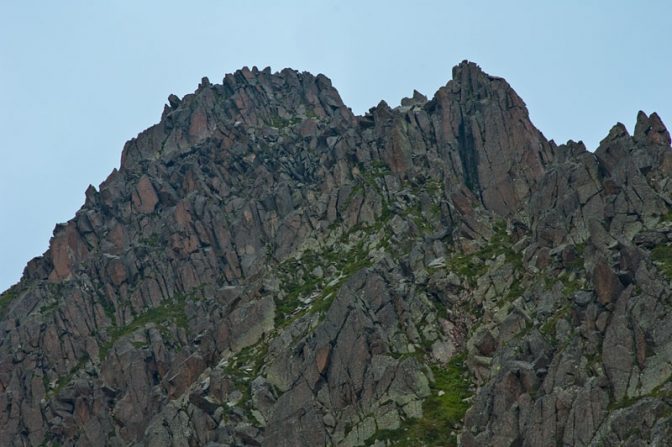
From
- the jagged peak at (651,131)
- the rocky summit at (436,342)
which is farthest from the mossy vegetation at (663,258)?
the jagged peak at (651,131)

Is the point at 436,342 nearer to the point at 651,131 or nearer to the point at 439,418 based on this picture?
the point at 439,418

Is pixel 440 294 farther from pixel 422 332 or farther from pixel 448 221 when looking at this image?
pixel 448 221

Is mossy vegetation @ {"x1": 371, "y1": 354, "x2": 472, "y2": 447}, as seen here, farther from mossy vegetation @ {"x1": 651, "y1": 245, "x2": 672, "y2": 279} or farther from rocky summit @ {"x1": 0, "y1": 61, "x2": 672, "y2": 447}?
mossy vegetation @ {"x1": 651, "y1": 245, "x2": 672, "y2": 279}

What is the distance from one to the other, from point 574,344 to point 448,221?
58820 millimetres

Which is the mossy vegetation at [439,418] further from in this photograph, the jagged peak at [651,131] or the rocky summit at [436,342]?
the jagged peak at [651,131]

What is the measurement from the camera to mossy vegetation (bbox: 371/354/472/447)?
136 meters

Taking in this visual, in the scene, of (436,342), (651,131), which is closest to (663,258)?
(436,342)

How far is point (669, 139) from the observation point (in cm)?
18400

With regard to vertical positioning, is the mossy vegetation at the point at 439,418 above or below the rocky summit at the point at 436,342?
below

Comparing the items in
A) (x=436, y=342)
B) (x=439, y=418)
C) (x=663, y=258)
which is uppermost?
(x=436, y=342)

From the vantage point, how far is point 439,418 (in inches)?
5502

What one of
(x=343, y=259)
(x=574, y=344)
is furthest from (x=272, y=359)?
(x=574, y=344)

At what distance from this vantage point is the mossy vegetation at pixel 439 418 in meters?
136

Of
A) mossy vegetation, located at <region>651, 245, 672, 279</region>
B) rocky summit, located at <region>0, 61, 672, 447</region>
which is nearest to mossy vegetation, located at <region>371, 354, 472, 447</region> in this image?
rocky summit, located at <region>0, 61, 672, 447</region>
